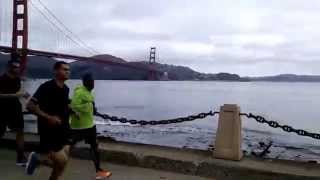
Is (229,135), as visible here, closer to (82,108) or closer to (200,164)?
(200,164)

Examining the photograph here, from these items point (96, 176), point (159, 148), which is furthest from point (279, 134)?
point (96, 176)

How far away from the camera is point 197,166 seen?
7.17 meters

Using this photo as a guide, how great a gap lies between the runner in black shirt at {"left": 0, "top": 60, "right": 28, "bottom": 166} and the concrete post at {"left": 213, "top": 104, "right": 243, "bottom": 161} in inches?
108

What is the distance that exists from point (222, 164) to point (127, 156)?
1449mm

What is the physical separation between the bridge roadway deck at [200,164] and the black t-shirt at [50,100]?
2428mm

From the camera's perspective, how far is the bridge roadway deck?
6742 mm

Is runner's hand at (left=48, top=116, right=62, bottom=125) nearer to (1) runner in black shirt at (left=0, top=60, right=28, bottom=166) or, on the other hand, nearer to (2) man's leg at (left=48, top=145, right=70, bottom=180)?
(2) man's leg at (left=48, top=145, right=70, bottom=180)

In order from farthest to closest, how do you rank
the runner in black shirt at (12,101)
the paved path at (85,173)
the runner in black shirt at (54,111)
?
the runner in black shirt at (12,101) → the paved path at (85,173) → the runner in black shirt at (54,111)

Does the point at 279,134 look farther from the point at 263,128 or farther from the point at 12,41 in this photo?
the point at 12,41

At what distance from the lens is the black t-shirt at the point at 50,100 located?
203 inches

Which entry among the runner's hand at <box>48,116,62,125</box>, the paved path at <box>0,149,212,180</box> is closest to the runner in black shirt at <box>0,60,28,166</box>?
the paved path at <box>0,149,212,180</box>

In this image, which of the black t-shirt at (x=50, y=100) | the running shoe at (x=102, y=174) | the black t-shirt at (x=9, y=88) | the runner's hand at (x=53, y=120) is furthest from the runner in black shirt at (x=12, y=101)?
the runner's hand at (x=53, y=120)

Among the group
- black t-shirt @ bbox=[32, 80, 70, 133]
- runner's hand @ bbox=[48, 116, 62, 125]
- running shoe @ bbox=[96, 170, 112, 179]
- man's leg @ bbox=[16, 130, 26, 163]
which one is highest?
black t-shirt @ bbox=[32, 80, 70, 133]

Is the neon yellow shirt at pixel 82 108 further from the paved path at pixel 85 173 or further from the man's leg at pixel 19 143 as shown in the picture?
the man's leg at pixel 19 143
